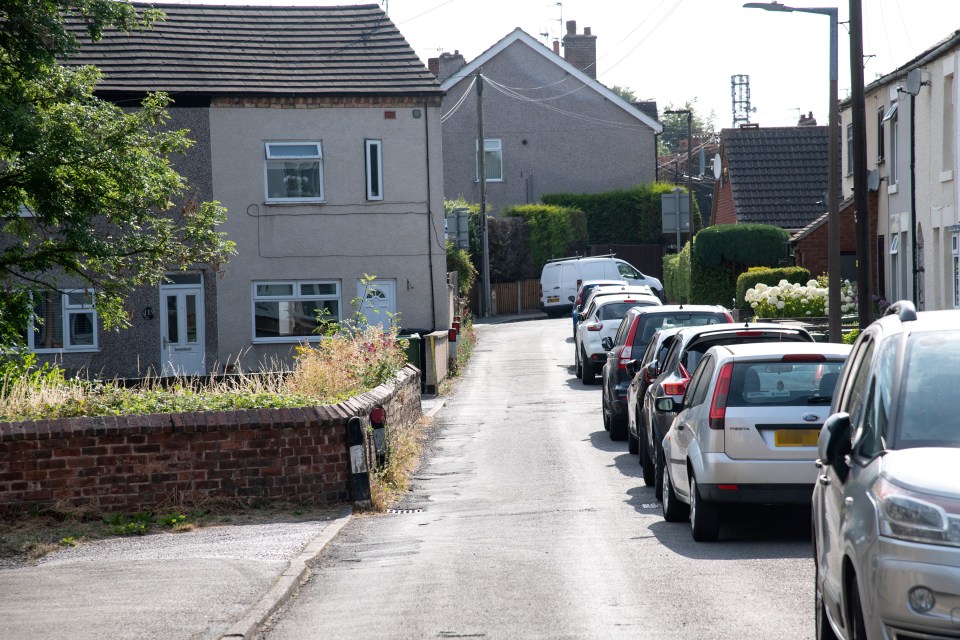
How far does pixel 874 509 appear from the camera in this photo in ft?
14.8

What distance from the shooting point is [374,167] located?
27.0 metres

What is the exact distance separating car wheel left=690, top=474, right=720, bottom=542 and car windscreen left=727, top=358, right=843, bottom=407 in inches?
29.9

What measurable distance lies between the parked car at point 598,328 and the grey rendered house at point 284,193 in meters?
4.30

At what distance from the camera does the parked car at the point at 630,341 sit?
1623 centimetres

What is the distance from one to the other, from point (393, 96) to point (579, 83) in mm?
25017

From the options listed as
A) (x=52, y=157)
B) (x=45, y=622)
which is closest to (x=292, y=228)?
(x=52, y=157)

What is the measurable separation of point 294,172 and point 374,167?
179 cm

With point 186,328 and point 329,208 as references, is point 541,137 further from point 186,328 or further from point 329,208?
point 186,328

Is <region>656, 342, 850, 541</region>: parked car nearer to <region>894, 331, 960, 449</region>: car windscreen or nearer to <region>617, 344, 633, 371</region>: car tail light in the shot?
<region>894, 331, 960, 449</region>: car windscreen

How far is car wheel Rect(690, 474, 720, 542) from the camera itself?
29.9ft

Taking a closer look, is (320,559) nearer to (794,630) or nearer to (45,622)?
(45,622)

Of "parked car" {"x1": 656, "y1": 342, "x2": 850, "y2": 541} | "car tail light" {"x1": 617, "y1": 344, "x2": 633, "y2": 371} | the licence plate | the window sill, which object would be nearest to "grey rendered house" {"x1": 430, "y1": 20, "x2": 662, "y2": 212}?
the window sill

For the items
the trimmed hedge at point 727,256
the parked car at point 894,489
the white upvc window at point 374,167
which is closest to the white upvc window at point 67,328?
the white upvc window at point 374,167

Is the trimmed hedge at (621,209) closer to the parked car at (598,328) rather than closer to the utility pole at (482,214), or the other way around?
the utility pole at (482,214)
